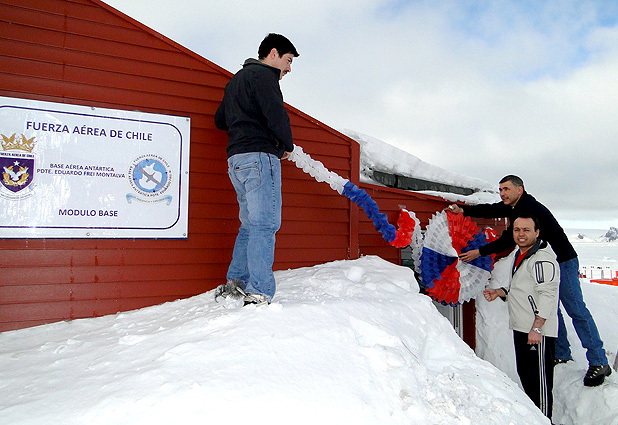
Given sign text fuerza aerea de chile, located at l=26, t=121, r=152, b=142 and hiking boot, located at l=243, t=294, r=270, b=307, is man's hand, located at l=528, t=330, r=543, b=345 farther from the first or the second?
sign text fuerza aerea de chile, located at l=26, t=121, r=152, b=142

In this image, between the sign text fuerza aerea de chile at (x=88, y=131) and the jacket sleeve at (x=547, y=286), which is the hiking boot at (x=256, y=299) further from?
the jacket sleeve at (x=547, y=286)

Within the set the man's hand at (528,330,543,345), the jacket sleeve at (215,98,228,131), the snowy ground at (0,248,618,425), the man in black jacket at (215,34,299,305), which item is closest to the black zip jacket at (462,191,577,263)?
the man's hand at (528,330,543,345)

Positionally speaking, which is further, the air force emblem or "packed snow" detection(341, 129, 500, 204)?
"packed snow" detection(341, 129, 500, 204)

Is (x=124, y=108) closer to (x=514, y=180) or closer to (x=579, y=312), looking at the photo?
(x=514, y=180)

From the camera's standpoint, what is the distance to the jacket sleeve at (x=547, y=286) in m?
3.27

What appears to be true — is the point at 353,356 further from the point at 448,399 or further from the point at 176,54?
the point at 176,54

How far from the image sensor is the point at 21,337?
10.2 feet

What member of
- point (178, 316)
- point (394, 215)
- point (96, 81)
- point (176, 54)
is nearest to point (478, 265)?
point (394, 215)

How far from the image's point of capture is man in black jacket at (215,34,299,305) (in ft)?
9.55

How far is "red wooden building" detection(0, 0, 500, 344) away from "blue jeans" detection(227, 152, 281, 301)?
954 mm

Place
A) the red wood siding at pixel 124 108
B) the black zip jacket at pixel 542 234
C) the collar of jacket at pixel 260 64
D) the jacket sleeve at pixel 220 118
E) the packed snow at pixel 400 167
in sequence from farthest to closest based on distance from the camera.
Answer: the packed snow at pixel 400 167 < the black zip jacket at pixel 542 234 < the jacket sleeve at pixel 220 118 < the red wood siding at pixel 124 108 < the collar of jacket at pixel 260 64

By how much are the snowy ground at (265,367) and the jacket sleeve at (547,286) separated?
2.43 feet

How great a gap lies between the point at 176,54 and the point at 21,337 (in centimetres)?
277

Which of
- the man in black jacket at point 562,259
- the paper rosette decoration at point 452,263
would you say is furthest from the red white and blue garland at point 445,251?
the man in black jacket at point 562,259
